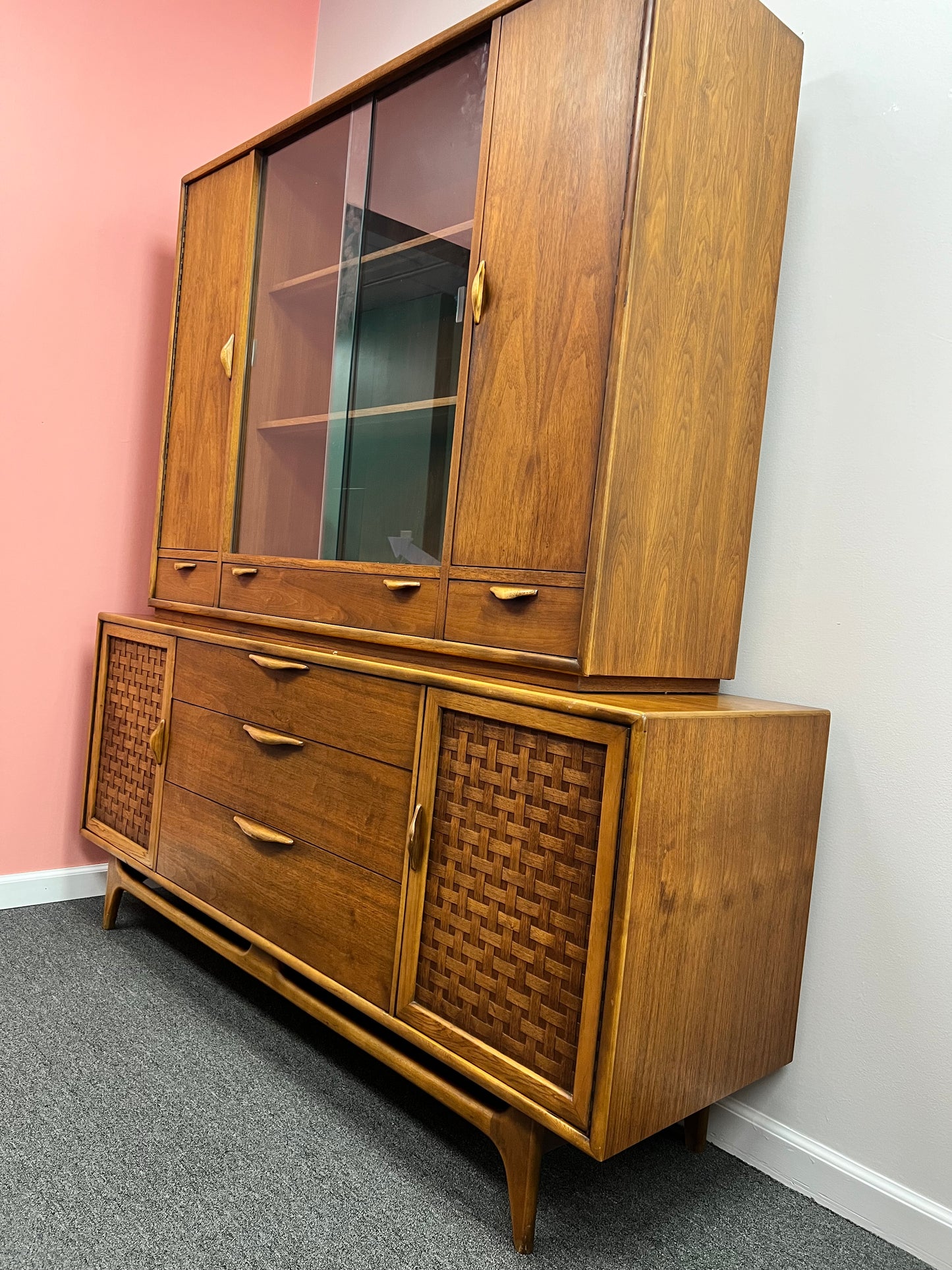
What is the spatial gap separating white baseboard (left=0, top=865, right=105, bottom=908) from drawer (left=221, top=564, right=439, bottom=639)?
0.90 metres

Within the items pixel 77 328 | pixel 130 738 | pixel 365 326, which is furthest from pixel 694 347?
pixel 77 328

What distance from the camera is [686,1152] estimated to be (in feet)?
5.13

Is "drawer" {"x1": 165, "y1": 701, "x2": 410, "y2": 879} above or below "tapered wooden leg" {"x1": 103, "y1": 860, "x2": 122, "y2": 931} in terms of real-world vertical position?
above

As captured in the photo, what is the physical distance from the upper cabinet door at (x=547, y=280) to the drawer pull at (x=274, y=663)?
14.7 inches

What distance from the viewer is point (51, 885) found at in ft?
7.99

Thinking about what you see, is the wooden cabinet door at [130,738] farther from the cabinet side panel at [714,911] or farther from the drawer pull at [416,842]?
the cabinet side panel at [714,911]

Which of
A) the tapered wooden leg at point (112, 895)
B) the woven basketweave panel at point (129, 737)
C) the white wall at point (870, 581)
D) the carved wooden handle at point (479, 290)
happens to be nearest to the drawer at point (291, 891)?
the woven basketweave panel at point (129, 737)

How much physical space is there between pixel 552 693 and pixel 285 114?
7.35ft

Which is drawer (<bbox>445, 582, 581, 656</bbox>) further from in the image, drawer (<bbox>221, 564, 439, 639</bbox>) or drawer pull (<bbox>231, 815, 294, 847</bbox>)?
drawer pull (<bbox>231, 815, 294, 847</bbox>)

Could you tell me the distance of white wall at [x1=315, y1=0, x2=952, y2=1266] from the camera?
139cm

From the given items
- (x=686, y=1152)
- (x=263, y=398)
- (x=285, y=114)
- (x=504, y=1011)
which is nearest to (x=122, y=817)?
(x=263, y=398)

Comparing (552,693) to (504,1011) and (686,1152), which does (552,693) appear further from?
(686,1152)

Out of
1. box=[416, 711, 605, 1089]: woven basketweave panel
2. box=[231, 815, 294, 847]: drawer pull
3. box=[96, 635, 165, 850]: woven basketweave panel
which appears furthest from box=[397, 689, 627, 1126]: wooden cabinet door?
box=[96, 635, 165, 850]: woven basketweave panel

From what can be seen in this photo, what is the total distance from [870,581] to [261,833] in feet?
3.65
